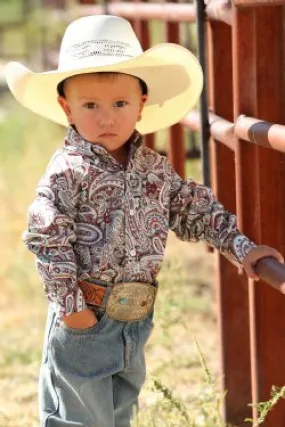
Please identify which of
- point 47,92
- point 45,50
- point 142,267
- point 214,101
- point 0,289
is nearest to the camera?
point 142,267

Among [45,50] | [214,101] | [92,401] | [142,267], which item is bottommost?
[92,401]

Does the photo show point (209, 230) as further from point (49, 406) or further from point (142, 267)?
point (49, 406)

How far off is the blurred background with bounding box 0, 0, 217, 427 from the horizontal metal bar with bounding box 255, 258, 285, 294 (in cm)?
35

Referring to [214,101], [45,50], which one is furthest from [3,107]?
[214,101]

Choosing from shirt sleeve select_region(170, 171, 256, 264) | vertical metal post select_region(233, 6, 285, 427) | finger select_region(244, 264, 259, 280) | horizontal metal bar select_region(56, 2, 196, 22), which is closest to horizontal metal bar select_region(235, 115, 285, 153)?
vertical metal post select_region(233, 6, 285, 427)

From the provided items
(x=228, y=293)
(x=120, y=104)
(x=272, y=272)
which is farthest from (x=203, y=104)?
(x=272, y=272)

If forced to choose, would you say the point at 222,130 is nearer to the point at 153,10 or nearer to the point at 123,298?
the point at 123,298

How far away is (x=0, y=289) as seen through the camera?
698 centimetres

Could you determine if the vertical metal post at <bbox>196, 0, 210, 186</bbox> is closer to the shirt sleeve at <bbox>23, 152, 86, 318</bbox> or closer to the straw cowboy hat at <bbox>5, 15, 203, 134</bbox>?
the straw cowboy hat at <bbox>5, 15, 203, 134</bbox>

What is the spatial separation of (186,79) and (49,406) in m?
0.94

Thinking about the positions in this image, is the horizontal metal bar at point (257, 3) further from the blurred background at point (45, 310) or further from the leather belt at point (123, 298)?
the blurred background at point (45, 310)

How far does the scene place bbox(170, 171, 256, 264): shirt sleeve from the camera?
11.3 ft

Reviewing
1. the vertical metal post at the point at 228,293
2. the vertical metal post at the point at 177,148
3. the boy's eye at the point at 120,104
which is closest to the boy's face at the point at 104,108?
the boy's eye at the point at 120,104

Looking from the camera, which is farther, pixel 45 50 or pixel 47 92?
pixel 45 50
